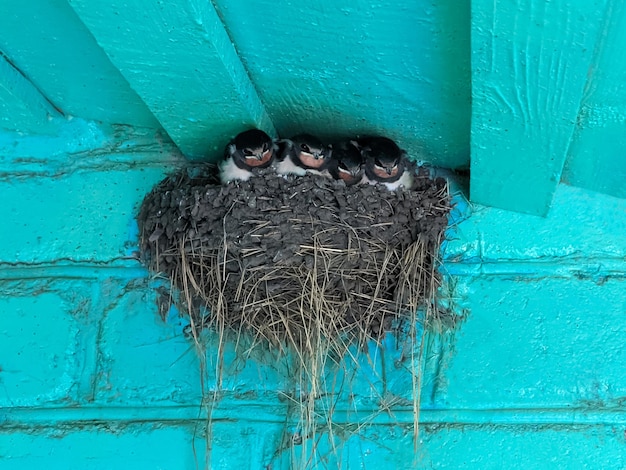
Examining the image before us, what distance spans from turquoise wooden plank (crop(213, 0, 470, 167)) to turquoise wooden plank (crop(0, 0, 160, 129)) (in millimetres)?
463

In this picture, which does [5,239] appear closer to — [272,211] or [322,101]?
[272,211]

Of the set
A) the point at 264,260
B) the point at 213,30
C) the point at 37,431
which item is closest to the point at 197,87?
the point at 213,30

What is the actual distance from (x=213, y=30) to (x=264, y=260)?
69cm

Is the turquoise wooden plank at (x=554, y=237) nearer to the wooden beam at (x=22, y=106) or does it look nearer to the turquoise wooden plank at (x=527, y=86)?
the turquoise wooden plank at (x=527, y=86)

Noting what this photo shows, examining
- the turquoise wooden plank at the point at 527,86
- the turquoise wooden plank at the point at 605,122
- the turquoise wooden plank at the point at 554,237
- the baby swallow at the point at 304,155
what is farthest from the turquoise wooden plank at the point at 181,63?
the turquoise wooden plank at the point at 605,122

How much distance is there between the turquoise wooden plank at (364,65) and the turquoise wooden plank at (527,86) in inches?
4.8

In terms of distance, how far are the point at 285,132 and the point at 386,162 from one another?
33 centimetres

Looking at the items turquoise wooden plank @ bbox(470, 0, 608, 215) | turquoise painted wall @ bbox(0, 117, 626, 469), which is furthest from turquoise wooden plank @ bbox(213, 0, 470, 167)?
turquoise painted wall @ bbox(0, 117, 626, 469)

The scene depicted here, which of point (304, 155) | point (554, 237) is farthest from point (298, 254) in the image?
point (554, 237)

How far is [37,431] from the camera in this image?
2033 millimetres

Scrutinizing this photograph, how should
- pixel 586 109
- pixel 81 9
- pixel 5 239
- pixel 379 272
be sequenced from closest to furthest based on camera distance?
pixel 81 9
pixel 586 109
pixel 379 272
pixel 5 239

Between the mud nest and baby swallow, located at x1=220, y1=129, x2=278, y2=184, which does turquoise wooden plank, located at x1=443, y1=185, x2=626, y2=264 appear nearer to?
the mud nest

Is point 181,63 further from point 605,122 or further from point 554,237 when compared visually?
point 554,237

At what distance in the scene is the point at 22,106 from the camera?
7.48 feet
